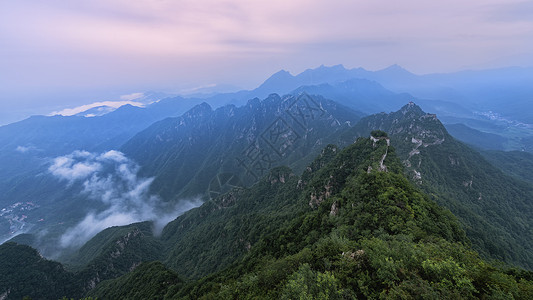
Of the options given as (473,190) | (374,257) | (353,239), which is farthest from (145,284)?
(473,190)

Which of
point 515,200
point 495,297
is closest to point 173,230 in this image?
point 495,297

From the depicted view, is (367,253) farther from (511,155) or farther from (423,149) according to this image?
(511,155)

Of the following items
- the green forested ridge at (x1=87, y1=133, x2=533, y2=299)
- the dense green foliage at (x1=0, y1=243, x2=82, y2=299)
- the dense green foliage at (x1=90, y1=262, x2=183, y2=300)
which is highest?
the green forested ridge at (x1=87, y1=133, x2=533, y2=299)

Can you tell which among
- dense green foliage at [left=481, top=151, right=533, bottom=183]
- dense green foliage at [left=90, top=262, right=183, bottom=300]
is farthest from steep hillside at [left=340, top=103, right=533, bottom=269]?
dense green foliage at [left=90, top=262, right=183, bottom=300]

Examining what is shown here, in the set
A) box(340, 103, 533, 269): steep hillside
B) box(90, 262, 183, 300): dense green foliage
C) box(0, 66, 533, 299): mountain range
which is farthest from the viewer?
box(340, 103, 533, 269): steep hillside

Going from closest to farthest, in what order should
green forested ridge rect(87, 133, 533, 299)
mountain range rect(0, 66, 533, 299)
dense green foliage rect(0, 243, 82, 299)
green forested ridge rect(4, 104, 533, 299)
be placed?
green forested ridge rect(87, 133, 533, 299), green forested ridge rect(4, 104, 533, 299), mountain range rect(0, 66, 533, 299), dense green foliage rect(0, 243, 82, 299)

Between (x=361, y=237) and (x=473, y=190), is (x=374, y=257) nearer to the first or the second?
(x=361, y=237)

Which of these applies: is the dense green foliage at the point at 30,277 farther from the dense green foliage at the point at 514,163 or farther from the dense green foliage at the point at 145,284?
the dense green foliage at the point at 514,163

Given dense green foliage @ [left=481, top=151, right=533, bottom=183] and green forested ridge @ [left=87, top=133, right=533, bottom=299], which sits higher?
green forested ridge @ [left=87, top=133, right=533, bottom=299]

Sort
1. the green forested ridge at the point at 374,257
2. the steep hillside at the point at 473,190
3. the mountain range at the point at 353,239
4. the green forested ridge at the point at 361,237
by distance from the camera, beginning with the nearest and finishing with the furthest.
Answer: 1. the green forested ridge at the point at 374,257
2. the green forested ridge at the point at 361,237
3. the mountain range at the point at 353,239
4. the steep hillside at the point at 473,190

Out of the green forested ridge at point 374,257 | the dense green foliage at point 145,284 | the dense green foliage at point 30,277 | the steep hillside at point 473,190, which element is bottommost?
the dense green foliage at point 30,277

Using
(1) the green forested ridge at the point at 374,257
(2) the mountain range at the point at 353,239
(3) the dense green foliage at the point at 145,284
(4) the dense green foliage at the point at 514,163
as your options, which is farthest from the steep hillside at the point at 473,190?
(3) the dense green foliage at the point at 145,284

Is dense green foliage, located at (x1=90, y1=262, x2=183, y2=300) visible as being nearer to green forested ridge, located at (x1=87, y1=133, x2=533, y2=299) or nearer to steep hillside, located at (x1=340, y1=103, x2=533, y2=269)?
green forested ridge, located at (x1=87, y1=133, x2=533, y2=299)
